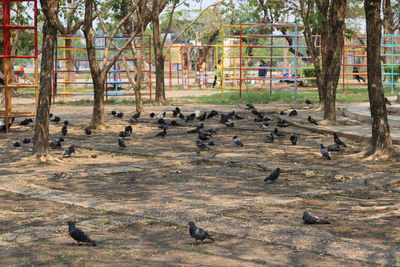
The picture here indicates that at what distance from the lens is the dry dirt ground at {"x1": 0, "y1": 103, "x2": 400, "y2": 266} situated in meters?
6.23

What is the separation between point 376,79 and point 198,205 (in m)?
4.53

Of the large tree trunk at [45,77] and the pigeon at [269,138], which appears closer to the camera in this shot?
the large tree trunk at [45,77]

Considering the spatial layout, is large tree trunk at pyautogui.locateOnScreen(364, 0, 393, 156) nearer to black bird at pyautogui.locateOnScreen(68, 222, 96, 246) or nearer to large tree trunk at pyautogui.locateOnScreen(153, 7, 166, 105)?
black bird at pyautogui.locateOnScreen(68, 222, 96, 246)

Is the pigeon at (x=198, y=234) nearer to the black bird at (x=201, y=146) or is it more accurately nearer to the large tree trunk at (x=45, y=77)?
the large tree trunk at (x=45, y=77)

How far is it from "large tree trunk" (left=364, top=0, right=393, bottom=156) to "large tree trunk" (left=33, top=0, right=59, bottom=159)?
15.5 feet

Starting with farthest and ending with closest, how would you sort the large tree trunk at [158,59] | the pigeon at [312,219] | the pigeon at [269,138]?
the large tree trunk at [158,59] → the pigeon at [269,138] → the pigeon at [312,219]

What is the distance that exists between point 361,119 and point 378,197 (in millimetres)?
8915

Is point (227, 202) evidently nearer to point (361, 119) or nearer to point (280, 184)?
point (280, 184)

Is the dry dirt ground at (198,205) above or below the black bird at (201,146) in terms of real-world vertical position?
below

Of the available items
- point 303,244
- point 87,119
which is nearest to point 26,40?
point 87,119

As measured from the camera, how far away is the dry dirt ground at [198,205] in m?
6.23

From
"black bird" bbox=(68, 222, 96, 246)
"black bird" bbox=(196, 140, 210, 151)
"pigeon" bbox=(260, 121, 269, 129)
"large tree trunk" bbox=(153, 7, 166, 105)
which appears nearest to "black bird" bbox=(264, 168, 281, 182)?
"black bird" bbox=(196, 140, 210, 151)

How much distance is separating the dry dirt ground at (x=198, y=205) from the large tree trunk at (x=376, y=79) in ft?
1.27

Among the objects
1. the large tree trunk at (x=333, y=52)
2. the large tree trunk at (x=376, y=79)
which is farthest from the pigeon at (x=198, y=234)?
the large tree trunk at (x=333, y=52)
